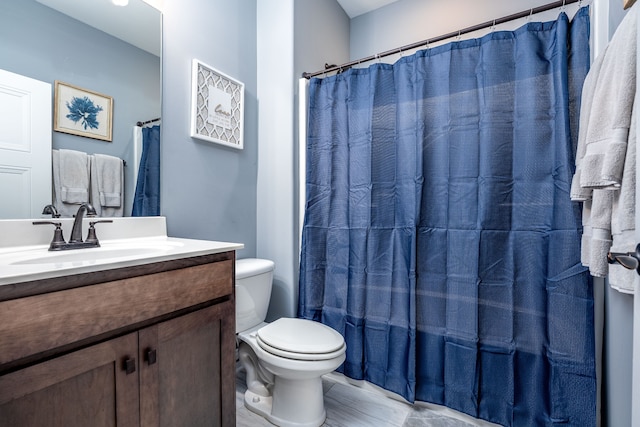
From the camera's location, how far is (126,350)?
783mm

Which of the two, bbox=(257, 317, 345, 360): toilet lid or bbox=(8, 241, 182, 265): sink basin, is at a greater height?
bbox=(8, 241, 182, 265): sink basin

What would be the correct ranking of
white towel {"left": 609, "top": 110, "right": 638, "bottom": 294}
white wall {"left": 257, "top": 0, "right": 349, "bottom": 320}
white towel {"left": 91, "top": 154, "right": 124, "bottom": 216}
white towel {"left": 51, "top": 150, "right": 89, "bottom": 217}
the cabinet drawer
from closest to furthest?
the cabinet drawer < white towel {"left": 609, "top": 110, "right": 638, "bottom": 294} < white towel {"left": 51, "top": 150, "right": 89, "bottom": 217} < white towel {"left": 91, "top": 154, "right": 124, "bottom": 216} < white wall {"left": 257, "top": 0, "right": 349, "bottom": 320}

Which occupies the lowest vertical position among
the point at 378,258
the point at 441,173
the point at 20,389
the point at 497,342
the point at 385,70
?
the point at 497,342

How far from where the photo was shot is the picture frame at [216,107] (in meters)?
1.48

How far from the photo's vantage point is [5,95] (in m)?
0.97

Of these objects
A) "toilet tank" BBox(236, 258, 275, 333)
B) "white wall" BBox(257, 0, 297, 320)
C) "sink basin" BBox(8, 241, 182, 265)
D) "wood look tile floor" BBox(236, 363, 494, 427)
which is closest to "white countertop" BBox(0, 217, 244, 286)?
"sink basin" BBox(8, 241, 182, 265)

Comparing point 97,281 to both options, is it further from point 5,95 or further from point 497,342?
point 497,342

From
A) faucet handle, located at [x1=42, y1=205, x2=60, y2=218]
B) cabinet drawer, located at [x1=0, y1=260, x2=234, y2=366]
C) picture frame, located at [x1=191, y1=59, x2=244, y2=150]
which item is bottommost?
cabinet drawer, located at [x1=0, y1=260, x2=234, y2=366]

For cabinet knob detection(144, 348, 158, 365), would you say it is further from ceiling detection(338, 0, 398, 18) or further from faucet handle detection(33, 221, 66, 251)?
ceiling detection(338, 0, 398, 18)

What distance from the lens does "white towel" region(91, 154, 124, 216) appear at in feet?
3.90

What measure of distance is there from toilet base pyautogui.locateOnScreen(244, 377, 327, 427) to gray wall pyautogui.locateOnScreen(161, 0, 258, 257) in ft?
2.67

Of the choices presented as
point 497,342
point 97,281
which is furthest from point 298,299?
point 97,281

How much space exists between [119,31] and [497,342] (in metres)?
2.18

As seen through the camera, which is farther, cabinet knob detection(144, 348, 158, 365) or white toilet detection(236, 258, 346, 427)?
white toilet detection(236, 258, 346, 427)
